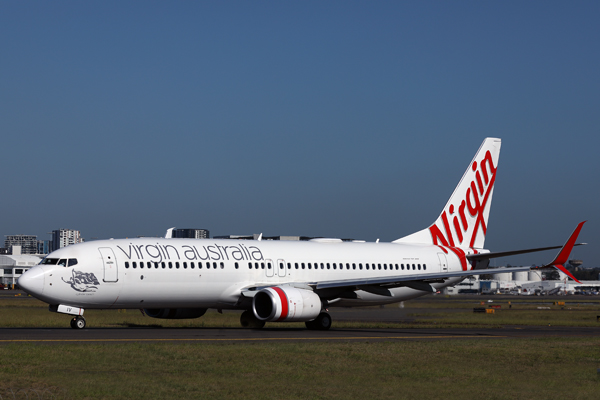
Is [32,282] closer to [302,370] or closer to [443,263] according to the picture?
[302,370]

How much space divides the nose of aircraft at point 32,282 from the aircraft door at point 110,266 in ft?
8.21

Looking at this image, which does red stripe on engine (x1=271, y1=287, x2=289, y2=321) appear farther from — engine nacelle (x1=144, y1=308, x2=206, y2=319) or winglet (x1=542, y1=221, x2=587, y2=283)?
winglet (x1=542, y1=221, x2=587, y2=283)

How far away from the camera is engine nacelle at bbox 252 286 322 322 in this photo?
33.7 meters

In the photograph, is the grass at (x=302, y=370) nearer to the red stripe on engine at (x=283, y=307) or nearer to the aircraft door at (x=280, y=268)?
the red stripe on engine at (x=283, y=307)

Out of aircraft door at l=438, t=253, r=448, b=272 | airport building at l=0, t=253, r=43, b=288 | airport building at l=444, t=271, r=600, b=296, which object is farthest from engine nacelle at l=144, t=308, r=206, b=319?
airport building at l=0, t=253, r=43, b=288

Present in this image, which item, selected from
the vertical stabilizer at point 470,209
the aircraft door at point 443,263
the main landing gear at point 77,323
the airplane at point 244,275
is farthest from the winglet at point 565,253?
the main landing gear at point 77,323

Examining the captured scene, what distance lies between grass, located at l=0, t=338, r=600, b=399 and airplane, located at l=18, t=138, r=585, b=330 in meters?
9.56

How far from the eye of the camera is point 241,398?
1502 cm

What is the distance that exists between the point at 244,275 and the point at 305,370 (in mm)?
17246

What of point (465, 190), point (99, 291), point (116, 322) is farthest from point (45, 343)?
point (465, 190)

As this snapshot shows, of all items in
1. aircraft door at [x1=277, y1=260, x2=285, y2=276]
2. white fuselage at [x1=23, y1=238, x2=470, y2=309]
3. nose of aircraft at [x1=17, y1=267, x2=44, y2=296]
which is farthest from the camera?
aircraft door at [x1=277, y1=260, x2=285, y2=276]

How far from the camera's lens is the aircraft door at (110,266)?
1298 inches

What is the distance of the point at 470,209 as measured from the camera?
150ft

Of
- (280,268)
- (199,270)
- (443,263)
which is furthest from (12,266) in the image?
(199,270)
